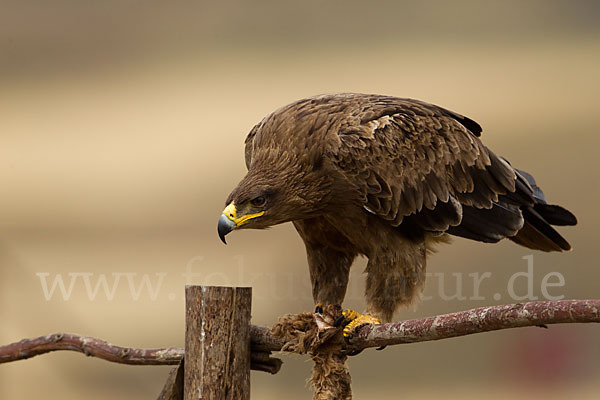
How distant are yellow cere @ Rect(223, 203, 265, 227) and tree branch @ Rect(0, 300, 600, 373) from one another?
0.30 m

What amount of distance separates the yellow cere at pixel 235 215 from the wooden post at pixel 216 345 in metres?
0.17

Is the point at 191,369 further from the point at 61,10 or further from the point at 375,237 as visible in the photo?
the point at 61,10

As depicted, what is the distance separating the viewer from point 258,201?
1920mm

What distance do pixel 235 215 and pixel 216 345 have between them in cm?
33

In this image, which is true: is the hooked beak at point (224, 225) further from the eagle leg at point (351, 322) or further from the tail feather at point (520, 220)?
the tail feather at point (520, 220)

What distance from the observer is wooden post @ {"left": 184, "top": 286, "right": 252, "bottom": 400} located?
183 centimetres

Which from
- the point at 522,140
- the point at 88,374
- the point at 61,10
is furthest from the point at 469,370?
the point at 61,10

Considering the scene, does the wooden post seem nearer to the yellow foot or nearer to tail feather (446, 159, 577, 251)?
the yellow foot

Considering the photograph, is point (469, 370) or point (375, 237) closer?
point (375, 237)

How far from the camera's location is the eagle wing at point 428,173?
77.5 inches

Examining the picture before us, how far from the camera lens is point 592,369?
3090 millimetres

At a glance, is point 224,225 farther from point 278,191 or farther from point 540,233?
point 540,233

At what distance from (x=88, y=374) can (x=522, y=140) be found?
2.32 metres

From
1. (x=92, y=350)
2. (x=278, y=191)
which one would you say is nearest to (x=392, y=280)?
(x=278, y=191)
